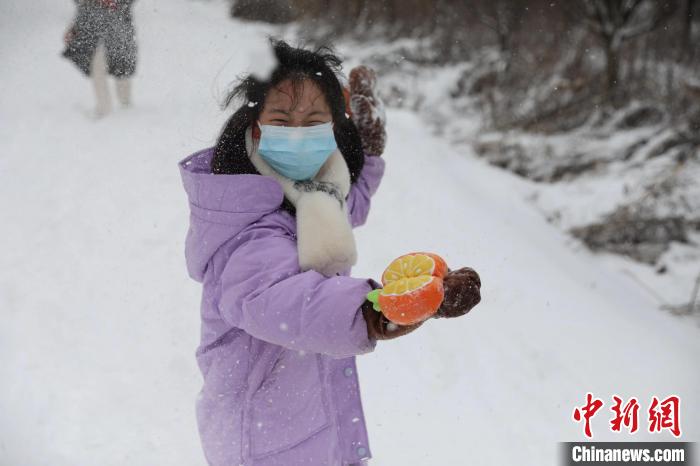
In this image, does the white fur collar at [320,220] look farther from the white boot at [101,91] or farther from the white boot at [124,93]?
the white boot at [124,93]

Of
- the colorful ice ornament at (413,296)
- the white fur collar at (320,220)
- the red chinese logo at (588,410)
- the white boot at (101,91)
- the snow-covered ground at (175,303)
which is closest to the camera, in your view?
the colorful ice ornament at (413,296)

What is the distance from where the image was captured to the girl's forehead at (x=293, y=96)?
4.23ft

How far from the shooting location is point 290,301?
1.04 metres

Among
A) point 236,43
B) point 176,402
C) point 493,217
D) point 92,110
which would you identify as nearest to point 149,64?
point 92,110

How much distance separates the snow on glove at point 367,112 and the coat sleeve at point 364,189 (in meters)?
0.04

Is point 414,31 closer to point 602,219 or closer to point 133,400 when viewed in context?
point 602,219

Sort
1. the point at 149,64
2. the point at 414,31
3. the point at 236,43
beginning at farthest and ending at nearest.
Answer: the point at 414,31 < the point at 149,64 < the point at 236,43

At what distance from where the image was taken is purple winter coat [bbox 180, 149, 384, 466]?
3.37ft

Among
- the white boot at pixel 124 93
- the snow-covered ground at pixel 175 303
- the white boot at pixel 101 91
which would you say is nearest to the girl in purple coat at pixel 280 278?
the snow-covered ground at pixel 175 303

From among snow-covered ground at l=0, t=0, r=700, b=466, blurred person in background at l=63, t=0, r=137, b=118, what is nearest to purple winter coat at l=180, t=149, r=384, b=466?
snow-covered ground at l=0, t=0, r=700, b=466

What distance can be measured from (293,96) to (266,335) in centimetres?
51

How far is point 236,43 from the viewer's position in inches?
91.4

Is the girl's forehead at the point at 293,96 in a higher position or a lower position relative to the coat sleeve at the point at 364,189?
higher

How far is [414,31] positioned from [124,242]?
16.7 feet
